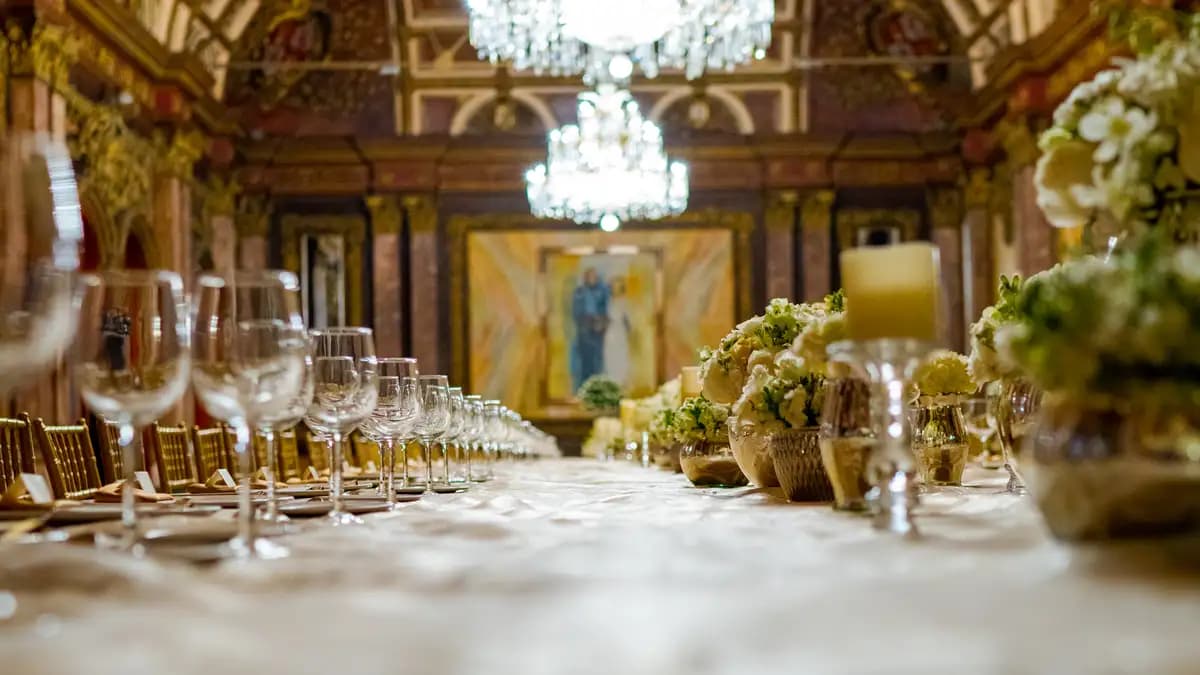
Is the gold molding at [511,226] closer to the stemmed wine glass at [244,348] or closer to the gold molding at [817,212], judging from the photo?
the gold molding at [817,212]

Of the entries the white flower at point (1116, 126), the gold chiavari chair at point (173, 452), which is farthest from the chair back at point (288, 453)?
the white flower at point (1116, 126)

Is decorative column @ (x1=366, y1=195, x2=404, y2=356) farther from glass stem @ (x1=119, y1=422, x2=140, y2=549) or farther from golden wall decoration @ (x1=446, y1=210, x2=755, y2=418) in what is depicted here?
glass stem @ (x1=119, y1=422, x2=140, y2=549)

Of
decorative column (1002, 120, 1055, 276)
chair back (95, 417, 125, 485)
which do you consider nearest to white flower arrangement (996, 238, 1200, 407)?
chair back (95, 417, 125, 485)

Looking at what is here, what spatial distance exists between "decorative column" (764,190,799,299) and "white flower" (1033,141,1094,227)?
1300 cm

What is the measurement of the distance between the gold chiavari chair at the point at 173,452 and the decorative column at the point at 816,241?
9.97 m

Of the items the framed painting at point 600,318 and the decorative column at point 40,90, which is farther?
the framed painting at point 600,318

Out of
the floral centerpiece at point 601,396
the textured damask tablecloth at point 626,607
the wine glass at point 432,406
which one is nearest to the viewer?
the textured damask tablecloth at point 626,607

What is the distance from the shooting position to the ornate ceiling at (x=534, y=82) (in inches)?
586

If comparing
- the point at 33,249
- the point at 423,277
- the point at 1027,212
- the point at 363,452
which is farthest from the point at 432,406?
the point at 423,277

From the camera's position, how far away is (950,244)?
1482cm

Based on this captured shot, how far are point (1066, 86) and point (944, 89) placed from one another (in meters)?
3.44

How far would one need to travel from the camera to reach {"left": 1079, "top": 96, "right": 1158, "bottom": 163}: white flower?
1.77 m

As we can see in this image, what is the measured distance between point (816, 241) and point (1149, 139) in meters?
13.3

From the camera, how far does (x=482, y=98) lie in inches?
600
